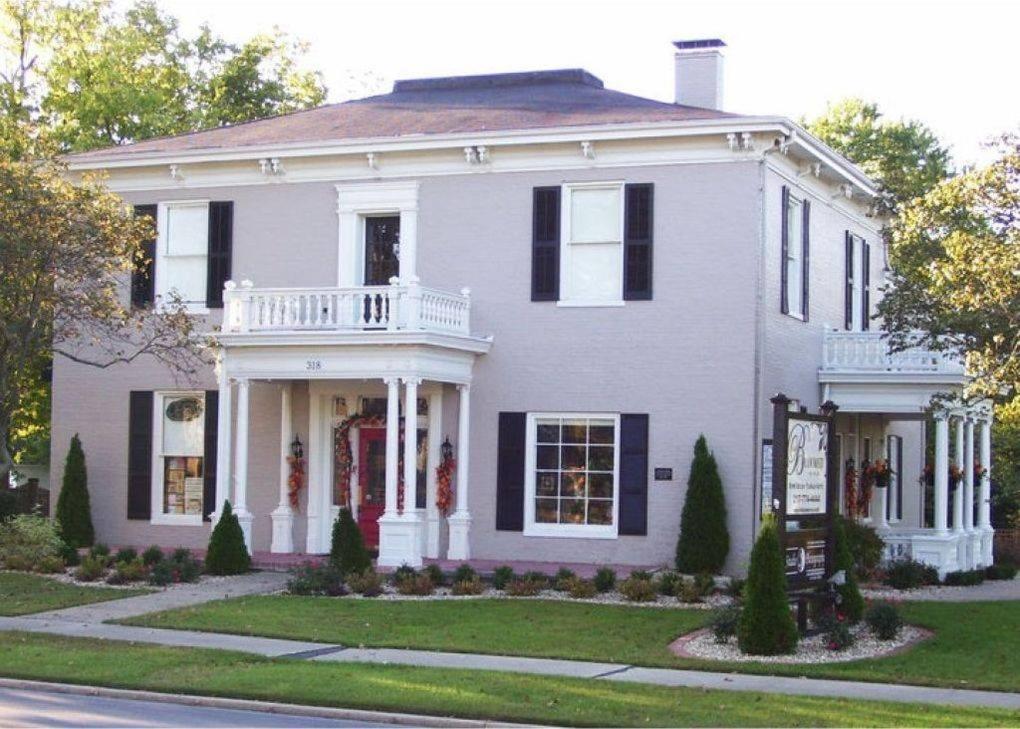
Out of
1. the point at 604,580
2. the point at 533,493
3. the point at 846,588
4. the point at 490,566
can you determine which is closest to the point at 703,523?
the point at 604,580

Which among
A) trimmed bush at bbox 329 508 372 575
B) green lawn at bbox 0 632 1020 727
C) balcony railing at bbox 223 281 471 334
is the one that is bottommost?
green lawn at bbox 0 632 1020 727

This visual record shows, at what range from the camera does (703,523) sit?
24.8m

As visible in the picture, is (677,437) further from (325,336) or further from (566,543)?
(325,336)

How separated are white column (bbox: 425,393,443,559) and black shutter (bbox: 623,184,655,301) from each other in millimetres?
3782

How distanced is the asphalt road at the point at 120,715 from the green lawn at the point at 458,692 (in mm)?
488

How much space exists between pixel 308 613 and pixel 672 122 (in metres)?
10.1

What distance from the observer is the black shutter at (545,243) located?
26391mm

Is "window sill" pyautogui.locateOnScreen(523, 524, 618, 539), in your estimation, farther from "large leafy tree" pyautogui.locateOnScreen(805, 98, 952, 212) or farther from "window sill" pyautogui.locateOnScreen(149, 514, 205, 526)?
"large leafy tree" pyautogui.locateOnScreen(805, 98, 952, 212)

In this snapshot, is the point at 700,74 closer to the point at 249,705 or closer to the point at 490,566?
the point at 490,566

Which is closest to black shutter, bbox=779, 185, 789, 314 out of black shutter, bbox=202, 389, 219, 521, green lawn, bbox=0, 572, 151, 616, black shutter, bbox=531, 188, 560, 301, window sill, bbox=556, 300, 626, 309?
window sill, bbox=556, 300, 626, 309

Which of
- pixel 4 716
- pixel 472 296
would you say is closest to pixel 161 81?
pixel 472 296

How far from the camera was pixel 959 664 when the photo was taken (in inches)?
656

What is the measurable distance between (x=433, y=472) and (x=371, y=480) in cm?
148

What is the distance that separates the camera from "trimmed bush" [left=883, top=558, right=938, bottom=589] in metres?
24.4
